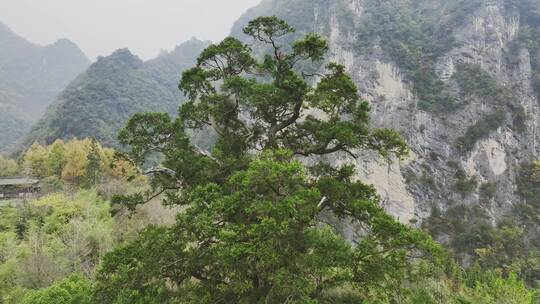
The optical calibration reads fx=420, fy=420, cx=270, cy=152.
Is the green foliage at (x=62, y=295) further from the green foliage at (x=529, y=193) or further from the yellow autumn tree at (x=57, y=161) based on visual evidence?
the green foliage at (x=529, y=193)

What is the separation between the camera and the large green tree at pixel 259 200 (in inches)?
243

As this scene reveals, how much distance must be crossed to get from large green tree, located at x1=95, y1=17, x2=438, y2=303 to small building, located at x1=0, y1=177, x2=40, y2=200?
29733 mm

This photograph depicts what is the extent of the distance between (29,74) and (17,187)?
13581 cm

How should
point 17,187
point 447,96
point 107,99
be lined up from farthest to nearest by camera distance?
point 107,99 → point 447,96 → point 17,187

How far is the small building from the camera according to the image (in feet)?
109

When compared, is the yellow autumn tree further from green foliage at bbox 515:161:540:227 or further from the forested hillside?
green foliage at bbox 515:161:540:227

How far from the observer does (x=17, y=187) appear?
33.8 metres

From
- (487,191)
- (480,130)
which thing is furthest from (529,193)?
(480,130)

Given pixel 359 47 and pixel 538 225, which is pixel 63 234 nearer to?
pixel 538 225

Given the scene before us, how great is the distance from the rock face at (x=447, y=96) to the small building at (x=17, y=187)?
1354 inches

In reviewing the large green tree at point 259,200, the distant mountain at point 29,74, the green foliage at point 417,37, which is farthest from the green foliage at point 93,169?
the distant mountain at point 29,74

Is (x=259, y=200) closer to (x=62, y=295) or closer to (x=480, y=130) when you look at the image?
(x=62, y=295)

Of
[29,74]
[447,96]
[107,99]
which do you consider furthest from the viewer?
[29,74]

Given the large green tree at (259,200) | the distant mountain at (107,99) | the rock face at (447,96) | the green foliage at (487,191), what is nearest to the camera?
the large green tree at (259,200)
